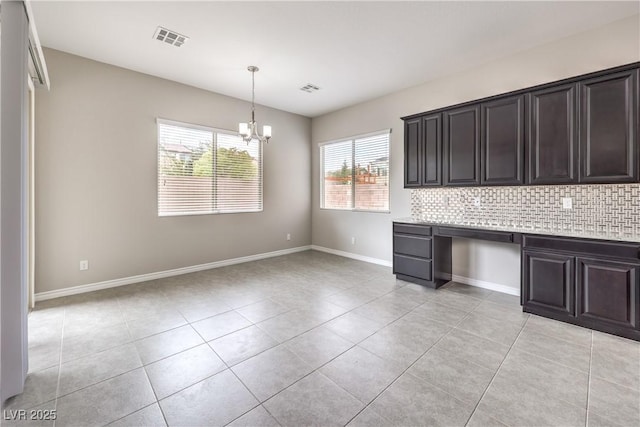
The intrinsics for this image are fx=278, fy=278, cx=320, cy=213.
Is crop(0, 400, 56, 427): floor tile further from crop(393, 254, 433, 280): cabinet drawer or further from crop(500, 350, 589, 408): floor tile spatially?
crop(393, 254, 433, 280): cabinet drawer

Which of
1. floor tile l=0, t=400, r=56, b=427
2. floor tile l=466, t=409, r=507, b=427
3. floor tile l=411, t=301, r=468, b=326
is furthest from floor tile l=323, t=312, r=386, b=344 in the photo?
floor tile l=0, t=400, r=56, b=427

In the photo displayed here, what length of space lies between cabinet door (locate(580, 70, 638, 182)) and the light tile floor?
1572 mm

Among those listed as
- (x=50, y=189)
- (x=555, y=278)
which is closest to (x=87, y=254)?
(x=50, y=189)

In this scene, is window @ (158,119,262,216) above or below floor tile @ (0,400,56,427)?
above

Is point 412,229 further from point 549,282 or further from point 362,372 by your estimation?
point 362,372

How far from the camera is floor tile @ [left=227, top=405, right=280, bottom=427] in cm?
158

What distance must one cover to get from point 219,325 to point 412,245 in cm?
274

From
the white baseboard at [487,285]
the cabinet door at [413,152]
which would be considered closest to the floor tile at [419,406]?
the white baseboard at [487,285]

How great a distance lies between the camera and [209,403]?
5.74 ft

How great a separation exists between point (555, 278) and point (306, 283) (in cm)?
296

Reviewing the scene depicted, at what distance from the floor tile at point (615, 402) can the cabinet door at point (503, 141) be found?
2.10 m

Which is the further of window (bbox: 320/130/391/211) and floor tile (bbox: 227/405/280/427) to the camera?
window (bbox: 320/130/391/211)

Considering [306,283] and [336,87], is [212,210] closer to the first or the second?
[306,283]

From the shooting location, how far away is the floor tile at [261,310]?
2998 mm
